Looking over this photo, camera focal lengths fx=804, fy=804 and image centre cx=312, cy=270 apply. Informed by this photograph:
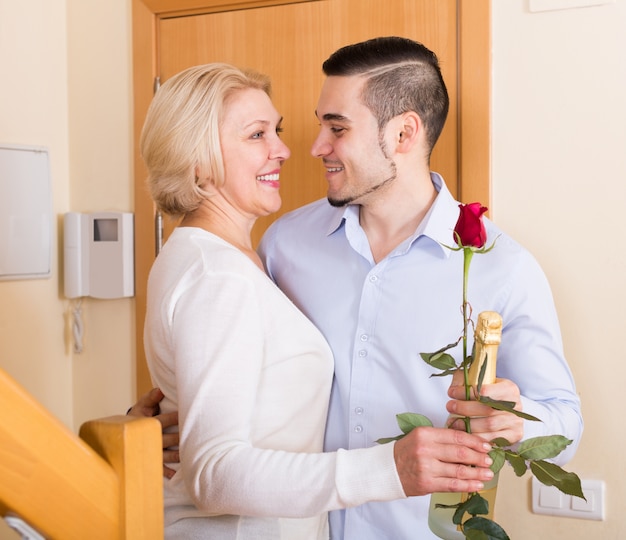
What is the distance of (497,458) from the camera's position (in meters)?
1.12

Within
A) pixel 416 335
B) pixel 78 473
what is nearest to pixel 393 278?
pixel 416 335

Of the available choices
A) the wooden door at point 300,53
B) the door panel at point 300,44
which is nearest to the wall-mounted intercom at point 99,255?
the wooden door at point 300,53

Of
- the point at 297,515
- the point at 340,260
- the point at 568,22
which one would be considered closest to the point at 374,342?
the point at 340,260

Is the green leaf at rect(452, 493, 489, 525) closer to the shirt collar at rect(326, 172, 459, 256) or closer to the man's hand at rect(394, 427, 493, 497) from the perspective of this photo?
the man's hand at rect(394, 427, 493, 497)

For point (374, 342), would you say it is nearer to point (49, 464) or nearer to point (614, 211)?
point (614, 211)

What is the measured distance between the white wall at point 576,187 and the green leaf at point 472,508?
79 cm

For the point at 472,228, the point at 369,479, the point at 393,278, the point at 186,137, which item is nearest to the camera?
the point at 472,228

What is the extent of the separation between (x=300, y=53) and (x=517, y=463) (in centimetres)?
137

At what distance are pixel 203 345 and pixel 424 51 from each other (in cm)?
88

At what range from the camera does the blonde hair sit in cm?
152

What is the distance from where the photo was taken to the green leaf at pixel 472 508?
1115mm

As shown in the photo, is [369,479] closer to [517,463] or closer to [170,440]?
[517,463]

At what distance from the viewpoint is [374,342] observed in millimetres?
1616

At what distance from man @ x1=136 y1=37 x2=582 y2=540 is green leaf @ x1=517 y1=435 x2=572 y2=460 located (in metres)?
0.24
